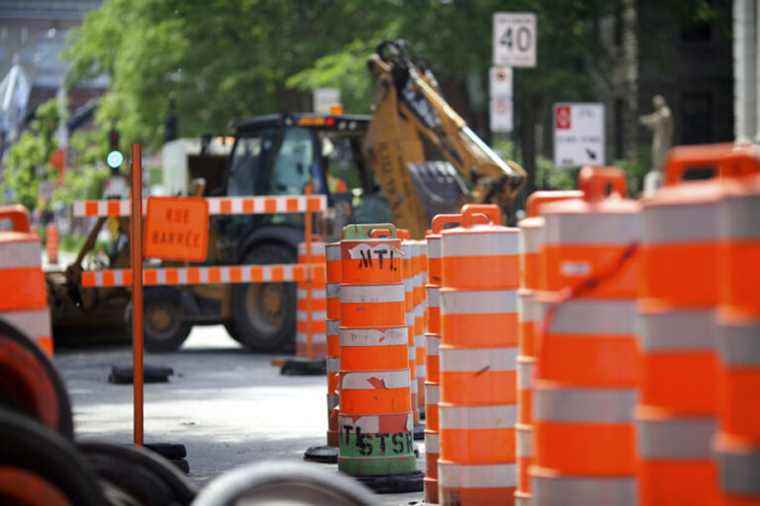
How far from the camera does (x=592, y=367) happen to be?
6.63 meters

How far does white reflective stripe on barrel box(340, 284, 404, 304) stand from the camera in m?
11.1

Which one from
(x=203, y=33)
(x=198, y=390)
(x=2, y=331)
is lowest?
(x=198, y=390)

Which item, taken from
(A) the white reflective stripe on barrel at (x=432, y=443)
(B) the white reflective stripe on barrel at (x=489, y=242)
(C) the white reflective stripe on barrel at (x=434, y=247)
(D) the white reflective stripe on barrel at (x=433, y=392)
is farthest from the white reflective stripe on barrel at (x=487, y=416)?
(C) the white reflective stripe on barrel at (x=434, y=247)

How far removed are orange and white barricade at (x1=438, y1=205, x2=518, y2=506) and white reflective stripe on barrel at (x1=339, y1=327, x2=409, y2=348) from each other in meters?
1.98

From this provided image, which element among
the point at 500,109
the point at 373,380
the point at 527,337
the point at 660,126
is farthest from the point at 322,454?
the point at 660,126

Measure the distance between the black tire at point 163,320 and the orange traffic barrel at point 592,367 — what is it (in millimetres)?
16168

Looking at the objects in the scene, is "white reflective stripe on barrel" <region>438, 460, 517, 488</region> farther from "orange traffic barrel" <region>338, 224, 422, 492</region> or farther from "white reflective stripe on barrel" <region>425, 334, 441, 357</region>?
"orange traffic barrel" <region>338, 224, 422, 492</region>

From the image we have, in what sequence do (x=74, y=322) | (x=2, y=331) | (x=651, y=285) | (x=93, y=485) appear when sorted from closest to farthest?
(x=651, y=285), (x=93, y=485), (x=2, y=331), (x=74, y=322)

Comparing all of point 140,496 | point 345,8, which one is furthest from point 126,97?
point 140,496

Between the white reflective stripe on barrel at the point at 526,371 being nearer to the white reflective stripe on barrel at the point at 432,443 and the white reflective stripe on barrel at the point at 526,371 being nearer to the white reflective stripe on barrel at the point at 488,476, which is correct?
the white reflective stripe on barrel at the point at 488,476

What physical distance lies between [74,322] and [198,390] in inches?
211

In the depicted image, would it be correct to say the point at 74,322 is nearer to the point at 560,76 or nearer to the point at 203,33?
the point at 560,76

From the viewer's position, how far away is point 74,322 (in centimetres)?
2289

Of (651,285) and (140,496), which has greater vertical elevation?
(651,285)
